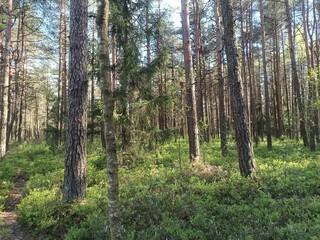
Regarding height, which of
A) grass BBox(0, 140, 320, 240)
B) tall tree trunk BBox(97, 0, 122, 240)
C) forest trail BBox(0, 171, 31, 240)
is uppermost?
tall tree trunk BBox(97, 0, 122, 240)

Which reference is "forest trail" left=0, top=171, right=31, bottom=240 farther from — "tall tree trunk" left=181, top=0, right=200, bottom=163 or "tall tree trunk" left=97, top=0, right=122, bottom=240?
"tall tree trunk" left=181, top=0, right=200, bottom=163

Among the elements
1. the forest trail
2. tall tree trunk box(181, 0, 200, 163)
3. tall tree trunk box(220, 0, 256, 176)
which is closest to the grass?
the forest trail

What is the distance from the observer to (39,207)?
248 inches

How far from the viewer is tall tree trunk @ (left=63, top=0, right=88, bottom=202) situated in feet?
21.6

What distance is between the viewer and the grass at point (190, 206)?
15.4 feet

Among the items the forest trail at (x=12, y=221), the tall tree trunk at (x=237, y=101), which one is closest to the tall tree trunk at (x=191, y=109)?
the tall tree trunk at (x=237, y=101)

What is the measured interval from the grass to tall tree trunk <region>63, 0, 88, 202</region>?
1.63ft

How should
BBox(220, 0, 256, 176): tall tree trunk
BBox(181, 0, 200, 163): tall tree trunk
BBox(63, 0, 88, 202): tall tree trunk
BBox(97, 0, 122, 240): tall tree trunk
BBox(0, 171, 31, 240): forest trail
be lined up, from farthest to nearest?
BBox(181, 0, 200, 163): tall tree trunk → BBox(220, 0, 256, 176): tall tree trunk → BBox(63, 0, 88, 202): tall tree trunk → BBox(0, 171, 31, 240): forest trail → BBox(97, 0, 122, 240): tall tree trunk

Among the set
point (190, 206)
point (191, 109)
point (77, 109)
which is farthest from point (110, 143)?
point (191, 109)

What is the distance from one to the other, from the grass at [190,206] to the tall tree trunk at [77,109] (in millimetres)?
498

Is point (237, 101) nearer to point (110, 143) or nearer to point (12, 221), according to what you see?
point (110, 143)

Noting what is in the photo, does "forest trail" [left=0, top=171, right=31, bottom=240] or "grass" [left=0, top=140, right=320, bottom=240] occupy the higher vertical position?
"grass" [left=0, top=140, right=320, bottom=240]

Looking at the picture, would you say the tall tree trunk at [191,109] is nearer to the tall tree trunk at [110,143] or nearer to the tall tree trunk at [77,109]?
the tall tree trunk at [77,109]

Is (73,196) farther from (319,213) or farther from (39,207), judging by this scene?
(319,213)
